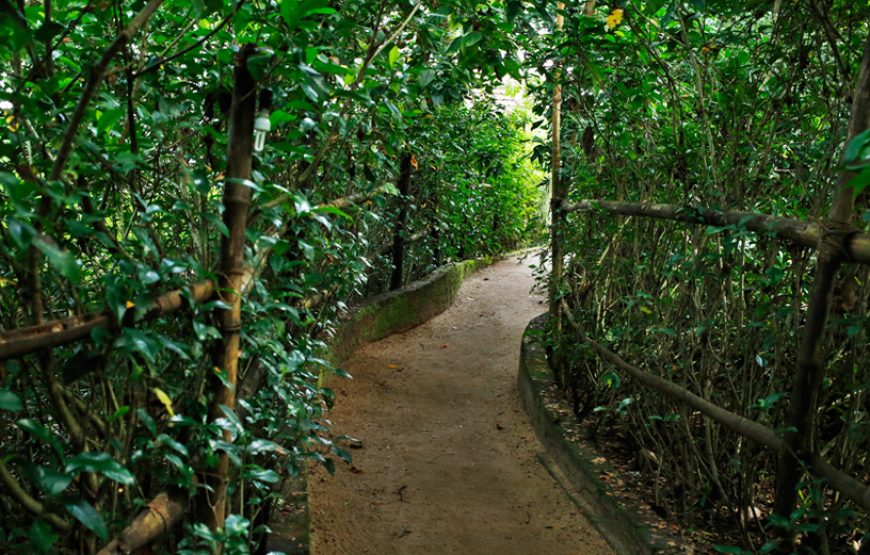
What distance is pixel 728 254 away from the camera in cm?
270

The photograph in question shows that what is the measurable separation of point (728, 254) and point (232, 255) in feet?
5.98

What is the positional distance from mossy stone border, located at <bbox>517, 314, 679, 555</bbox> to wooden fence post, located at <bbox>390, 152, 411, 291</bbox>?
2257 mm

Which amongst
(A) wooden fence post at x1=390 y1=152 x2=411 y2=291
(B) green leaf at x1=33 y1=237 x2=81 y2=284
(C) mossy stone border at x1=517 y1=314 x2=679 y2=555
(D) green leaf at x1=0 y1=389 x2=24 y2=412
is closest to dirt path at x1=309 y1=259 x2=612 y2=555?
(C) mossy stone border at x1=517 y1=314 x2=679 y2=555

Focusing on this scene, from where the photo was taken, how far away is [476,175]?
10219 millimetres

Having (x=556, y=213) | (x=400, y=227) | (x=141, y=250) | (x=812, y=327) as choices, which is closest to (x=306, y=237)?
(x=141, y=250)

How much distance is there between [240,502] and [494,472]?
2.51 meters

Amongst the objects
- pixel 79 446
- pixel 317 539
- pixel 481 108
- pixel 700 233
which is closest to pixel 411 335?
pixel 481 108

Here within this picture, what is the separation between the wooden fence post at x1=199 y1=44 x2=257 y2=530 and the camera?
5.93 feet

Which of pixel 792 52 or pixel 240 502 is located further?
pixel 792 52

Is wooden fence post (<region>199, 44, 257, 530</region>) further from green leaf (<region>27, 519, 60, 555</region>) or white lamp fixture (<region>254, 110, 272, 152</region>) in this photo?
green leaf (<region>27, 519, 60, 555</region>)

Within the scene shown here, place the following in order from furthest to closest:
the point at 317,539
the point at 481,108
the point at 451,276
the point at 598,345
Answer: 1. the point at 451,276
2. the point at 481,108
3. the point at 598,345
4. the point at 317,539

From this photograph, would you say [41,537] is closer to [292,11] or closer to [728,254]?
→ [292,11]

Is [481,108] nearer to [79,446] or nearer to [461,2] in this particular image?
[461,2]

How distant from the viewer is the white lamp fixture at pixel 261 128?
70.2 inches
